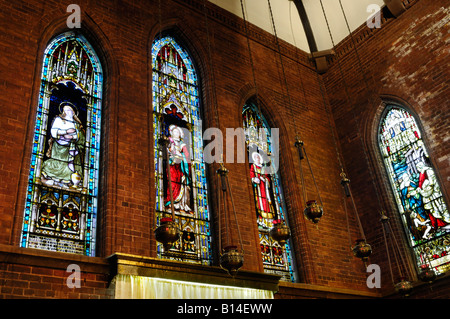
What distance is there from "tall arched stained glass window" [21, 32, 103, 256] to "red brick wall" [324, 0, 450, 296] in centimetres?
623

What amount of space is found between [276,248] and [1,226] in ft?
16.7

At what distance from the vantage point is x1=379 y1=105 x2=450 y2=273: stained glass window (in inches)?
368

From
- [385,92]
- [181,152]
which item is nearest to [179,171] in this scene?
[181,152]

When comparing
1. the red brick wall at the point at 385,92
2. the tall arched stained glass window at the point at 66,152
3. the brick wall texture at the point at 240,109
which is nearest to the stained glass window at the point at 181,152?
the brick wall texture at the point at 240,109

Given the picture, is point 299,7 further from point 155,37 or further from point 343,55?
point 155,37

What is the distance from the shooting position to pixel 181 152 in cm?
872

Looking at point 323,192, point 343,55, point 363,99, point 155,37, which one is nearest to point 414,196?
point 323,192

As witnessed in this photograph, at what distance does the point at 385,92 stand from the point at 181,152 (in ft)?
17.3

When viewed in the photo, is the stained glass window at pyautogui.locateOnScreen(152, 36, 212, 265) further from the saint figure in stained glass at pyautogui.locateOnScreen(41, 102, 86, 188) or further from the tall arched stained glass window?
the saint figure in stained glass at pyautogui.locateOnScreen(41, 102, 86, 188)

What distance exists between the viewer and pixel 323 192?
409 inches

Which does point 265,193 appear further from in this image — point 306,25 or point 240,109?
point 306,25

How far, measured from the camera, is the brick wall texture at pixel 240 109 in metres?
6.85

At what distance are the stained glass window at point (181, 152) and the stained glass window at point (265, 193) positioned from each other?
1322 millimetres
